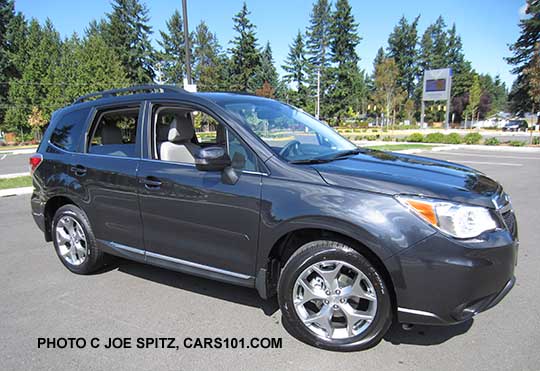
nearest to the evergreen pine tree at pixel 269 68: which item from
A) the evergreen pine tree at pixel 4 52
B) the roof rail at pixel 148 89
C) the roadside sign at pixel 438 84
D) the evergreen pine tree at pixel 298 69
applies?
the evergreen pine tree at pixel 298 69

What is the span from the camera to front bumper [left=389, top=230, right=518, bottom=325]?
227cm

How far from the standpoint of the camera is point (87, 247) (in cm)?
392

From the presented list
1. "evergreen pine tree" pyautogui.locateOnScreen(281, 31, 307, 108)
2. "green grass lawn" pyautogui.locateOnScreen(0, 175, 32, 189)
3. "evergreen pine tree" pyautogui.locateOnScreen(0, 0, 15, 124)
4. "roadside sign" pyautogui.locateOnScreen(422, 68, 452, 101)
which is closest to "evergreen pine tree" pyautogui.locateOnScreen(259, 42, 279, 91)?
"evergreen pine tree" pyautogui.locateOnScreen(281, 31, 307, 108)

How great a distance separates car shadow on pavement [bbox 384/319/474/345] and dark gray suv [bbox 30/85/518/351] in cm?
33

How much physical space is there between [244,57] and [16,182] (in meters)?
53.4

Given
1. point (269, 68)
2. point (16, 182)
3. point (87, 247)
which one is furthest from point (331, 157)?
point (269, 68)

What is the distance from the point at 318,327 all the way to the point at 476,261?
1.15m

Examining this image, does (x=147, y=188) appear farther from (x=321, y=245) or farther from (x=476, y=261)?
(x=476, y=261)

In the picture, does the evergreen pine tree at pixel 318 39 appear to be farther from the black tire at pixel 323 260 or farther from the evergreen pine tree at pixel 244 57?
the black tire at pixel 323 260

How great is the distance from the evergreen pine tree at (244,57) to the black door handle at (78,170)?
56.5 m

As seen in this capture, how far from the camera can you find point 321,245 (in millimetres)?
2615

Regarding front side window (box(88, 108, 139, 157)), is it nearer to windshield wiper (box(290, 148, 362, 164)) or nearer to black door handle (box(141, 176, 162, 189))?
black door handle (box(141, 176, 162, 189))

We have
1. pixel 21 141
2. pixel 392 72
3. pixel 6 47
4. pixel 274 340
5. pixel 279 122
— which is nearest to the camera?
pixel 274 340

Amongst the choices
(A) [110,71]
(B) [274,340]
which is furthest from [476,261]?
(A) [110,71]
